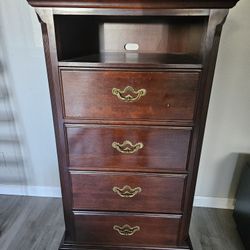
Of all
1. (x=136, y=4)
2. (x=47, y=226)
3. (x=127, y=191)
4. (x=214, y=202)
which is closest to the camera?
(x=136, y=4)

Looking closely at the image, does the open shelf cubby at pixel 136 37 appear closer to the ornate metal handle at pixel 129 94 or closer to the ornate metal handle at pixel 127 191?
the ornate metal handle at pixel 129 94

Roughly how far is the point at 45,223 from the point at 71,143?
788mm

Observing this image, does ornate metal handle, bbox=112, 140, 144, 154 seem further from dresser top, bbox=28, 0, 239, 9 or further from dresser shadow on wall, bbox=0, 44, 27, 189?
dresser shadow on wall, bbox=0, 44, 27, 189

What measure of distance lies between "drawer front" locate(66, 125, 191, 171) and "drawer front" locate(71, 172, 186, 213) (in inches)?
1.9

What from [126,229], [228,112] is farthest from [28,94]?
[228,112]

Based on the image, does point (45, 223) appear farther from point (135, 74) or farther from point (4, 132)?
point (135, 74)

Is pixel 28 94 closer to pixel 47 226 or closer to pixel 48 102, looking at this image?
pixel 48 102

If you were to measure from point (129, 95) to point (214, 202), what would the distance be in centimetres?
113

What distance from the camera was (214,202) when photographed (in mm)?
1590

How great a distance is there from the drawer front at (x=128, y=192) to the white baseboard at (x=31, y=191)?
0.64m

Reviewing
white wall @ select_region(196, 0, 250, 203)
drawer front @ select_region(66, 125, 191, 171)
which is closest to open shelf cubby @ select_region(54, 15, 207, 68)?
white wall @ select_region(196, 0, 250, 203)

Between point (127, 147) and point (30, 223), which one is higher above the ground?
point (127, 147)

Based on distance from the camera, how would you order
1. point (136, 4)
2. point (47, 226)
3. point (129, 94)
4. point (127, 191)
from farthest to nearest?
point (47, 226)
point (127, 191)
point (129, 94)
point (136, 4)

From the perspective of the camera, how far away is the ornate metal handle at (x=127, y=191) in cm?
104
